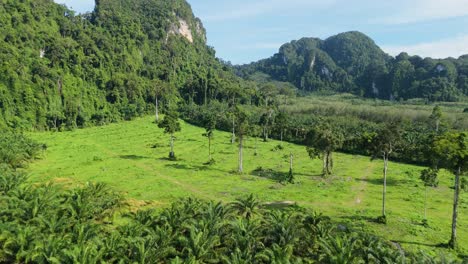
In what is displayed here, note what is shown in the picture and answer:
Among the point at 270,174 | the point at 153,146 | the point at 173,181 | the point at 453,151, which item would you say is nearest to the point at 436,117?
the point at 270,174

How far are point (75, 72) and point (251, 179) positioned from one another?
346ft

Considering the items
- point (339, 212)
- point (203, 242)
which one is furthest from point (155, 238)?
point (339, 212)

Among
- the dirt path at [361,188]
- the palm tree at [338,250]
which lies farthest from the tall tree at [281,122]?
the palm tree at [338,250]

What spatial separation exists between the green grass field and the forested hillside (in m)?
28.2

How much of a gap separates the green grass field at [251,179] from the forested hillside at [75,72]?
2818 centimetres

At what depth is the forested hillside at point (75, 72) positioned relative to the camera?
118 m

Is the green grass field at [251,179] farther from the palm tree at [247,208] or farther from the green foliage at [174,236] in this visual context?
the palm tree at [247,208]

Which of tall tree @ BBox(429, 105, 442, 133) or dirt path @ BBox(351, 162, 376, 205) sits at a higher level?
tall tree @ BBox(429, 105, 442, 133)

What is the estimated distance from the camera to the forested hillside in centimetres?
11781

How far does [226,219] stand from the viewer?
34.7 m

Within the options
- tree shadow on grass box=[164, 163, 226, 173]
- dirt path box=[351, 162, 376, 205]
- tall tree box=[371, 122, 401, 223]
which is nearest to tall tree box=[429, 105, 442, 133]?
dirt path box=[351, 162, 376, 205]

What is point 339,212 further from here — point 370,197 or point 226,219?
point 226,219

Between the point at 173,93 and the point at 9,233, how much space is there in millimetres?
140160

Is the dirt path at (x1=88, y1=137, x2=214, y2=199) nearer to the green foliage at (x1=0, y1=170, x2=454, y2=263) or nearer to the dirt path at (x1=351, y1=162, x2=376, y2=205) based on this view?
the green foliage at (x1=0, y1=170, x2=454, y2=263)
